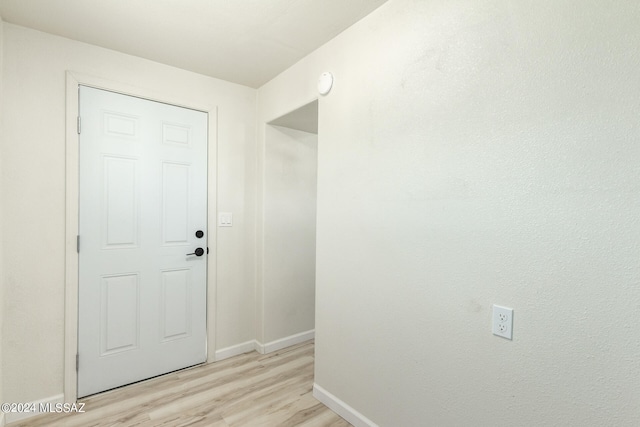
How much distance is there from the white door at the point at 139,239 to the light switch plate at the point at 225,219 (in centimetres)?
14

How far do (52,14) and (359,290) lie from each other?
7.88 feet

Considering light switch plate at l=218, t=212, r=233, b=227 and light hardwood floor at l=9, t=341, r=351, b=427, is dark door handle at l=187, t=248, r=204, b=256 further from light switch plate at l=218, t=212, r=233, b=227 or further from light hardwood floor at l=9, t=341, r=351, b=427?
light hardwood floor at l=9, t=341, r=351, b=427

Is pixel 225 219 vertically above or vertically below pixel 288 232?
above

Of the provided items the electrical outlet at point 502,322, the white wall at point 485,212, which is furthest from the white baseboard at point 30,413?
the electrical outlet at point 502,322

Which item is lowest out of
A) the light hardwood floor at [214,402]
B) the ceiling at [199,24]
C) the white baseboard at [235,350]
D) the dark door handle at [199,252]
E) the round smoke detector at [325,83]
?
the light hardwood floor at [214,402]

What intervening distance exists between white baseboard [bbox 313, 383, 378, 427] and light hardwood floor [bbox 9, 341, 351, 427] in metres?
0.03

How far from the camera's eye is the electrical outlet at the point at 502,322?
1187 millimetres

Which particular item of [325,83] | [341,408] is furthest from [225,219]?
[341,408]

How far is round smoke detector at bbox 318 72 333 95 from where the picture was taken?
2004 mm

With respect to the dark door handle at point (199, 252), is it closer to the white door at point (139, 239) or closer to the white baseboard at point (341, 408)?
the white door at point (139, 239)

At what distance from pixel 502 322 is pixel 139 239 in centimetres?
234

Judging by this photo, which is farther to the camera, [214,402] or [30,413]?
[214,402]

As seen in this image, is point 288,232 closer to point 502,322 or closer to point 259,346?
point 259,346

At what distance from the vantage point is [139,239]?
229 cm
